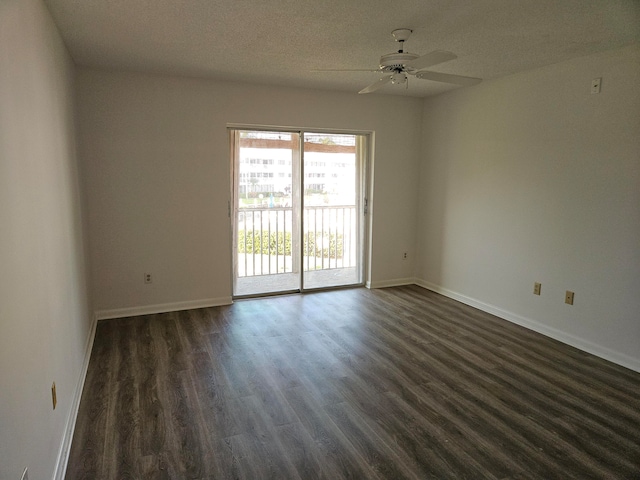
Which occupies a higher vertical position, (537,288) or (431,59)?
(431,59)

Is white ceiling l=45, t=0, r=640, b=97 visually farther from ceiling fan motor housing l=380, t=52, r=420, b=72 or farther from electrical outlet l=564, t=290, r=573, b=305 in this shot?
electrical outlet l=564, t=290, r=573, b=305

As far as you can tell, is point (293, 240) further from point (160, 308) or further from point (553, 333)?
point (553, 333)

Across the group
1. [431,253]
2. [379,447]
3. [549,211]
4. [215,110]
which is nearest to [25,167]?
[379,447]

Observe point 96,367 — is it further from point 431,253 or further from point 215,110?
point 431,253

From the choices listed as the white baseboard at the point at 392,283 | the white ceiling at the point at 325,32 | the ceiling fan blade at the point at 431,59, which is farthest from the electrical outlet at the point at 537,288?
the ceiling fan blade at the point at 431,59

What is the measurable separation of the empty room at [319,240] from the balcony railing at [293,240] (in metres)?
0.03

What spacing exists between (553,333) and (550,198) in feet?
4.02

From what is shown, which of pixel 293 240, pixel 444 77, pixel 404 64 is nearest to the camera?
pixel 404 64

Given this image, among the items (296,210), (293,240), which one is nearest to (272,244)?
(293,240)

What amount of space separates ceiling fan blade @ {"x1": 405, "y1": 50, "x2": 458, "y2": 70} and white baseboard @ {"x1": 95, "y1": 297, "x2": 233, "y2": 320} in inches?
123

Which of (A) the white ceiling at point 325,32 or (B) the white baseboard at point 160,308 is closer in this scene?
(A) the white ceiling at point 325,32

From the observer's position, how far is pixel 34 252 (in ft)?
5.77

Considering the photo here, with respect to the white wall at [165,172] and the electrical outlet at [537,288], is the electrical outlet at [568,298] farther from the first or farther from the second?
the white wall at [165,172]

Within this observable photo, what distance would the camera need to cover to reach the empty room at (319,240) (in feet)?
6.72
